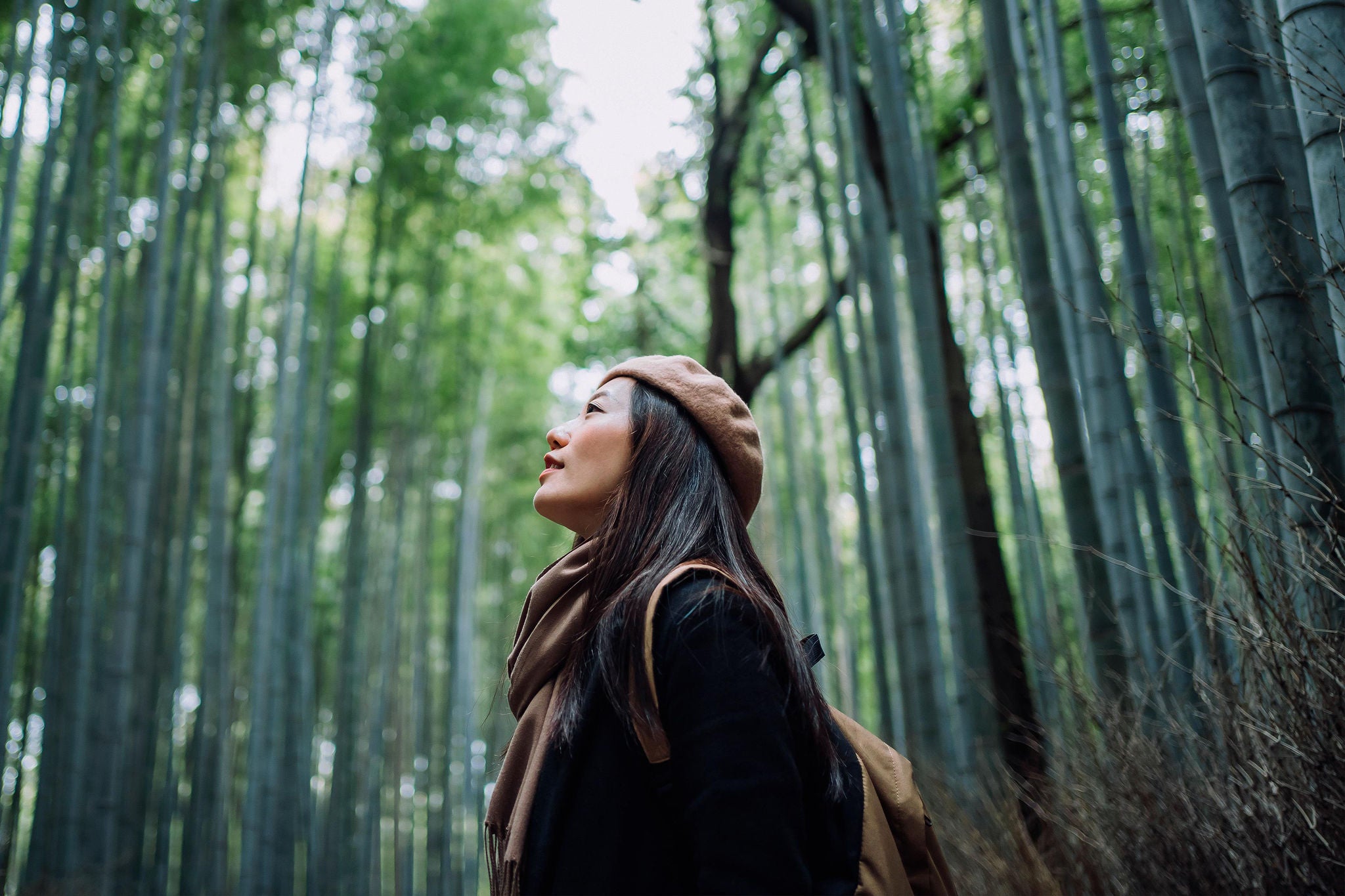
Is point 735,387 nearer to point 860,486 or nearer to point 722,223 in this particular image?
point 722,223

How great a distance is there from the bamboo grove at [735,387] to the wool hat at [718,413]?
0.24 meters

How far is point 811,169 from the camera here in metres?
4.64

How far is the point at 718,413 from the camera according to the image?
1068 millimetres

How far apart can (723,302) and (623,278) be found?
5.28 feet

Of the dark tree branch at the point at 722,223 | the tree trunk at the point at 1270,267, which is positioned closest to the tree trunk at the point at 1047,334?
the tree trunk at the point at 1270,267

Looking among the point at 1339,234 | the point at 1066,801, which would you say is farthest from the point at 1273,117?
the point at 1066,801

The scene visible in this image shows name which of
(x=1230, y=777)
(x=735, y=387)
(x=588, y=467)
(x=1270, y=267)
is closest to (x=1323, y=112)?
(x=1270, y=267)

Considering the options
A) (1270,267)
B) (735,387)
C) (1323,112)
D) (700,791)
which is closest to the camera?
(700,791)

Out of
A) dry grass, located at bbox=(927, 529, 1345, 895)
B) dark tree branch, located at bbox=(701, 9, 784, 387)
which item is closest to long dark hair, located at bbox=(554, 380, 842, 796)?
dry grass, located at bbox=(927, 529, 1345, 895)

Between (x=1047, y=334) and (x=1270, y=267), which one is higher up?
(x=1047, y=334)

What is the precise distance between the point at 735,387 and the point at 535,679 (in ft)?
17.4

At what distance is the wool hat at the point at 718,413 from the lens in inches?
41.9

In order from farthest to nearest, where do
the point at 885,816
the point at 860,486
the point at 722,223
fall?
1. the point at 722,223
2. the point at 860,486
3. the point at 885,816

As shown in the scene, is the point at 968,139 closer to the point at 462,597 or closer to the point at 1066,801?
the point at 1066,801
